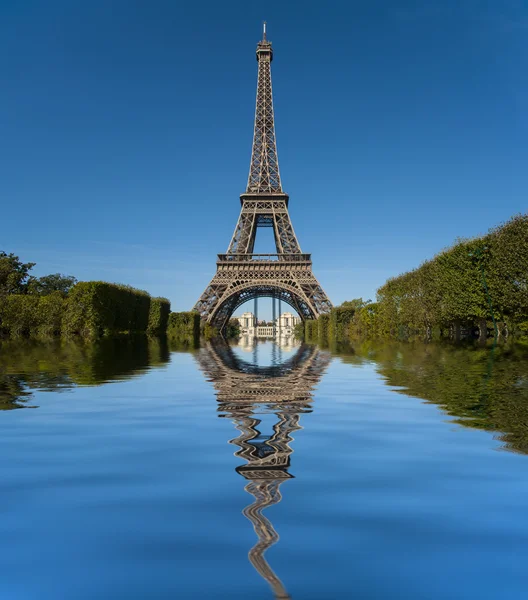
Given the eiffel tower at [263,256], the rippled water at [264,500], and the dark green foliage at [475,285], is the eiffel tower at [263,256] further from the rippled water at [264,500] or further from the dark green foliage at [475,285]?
the rippled water at [264,500]

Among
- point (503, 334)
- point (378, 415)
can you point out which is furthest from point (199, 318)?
point (378, 415)

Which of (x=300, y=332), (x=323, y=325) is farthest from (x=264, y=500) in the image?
(x=300, y=332)

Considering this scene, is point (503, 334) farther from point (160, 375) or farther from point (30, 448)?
point (30, 448)

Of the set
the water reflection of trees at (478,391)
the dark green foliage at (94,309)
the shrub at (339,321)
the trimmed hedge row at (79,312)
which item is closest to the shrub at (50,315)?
the trimmed hedge row at (79,312)

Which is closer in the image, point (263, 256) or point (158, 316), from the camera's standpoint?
point (158, 316)

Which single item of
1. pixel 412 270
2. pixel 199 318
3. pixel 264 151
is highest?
pixel 264 151

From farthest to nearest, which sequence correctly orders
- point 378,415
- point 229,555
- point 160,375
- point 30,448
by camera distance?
point 160,375 < point 378,415 < point 30,448 < point 229,555

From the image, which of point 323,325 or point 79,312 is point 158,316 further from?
point 323,325
